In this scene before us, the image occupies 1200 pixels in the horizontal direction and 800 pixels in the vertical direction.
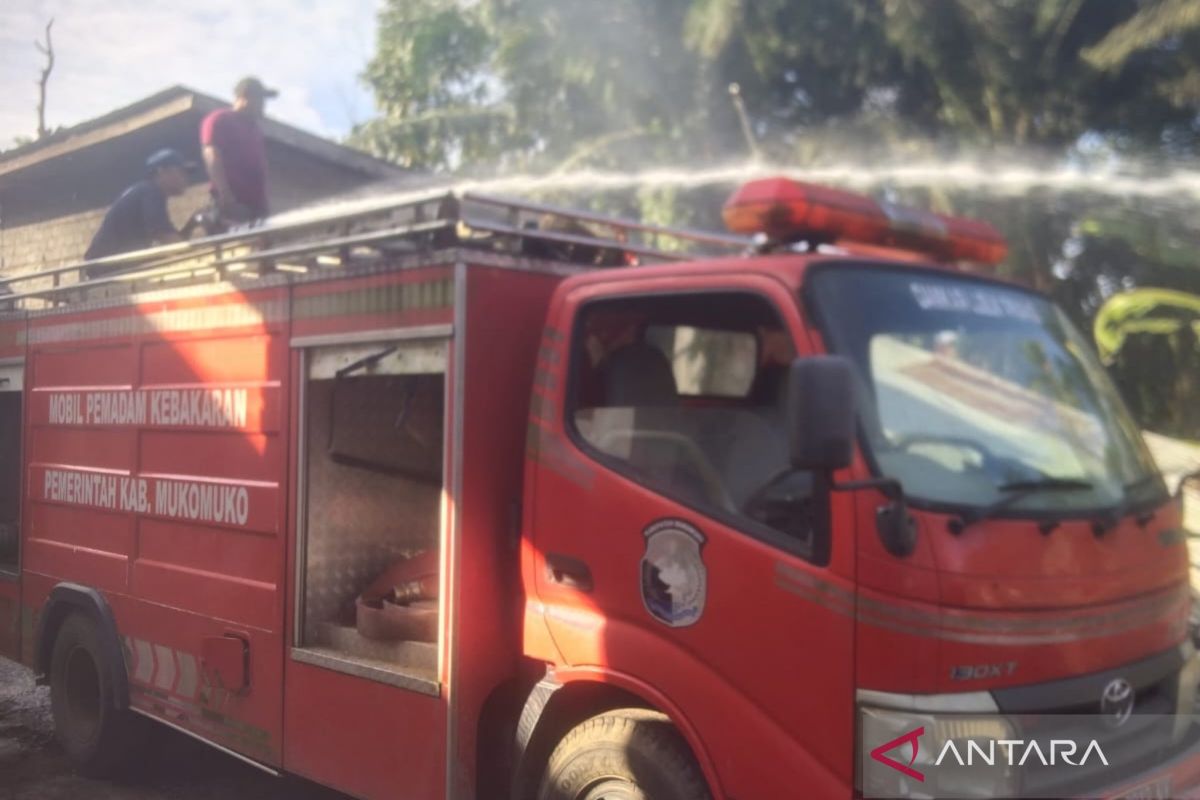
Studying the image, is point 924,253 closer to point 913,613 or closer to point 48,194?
point 913,613

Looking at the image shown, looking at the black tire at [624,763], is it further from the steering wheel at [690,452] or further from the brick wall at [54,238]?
the brick wall at [54,238]

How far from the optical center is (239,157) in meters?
7.96

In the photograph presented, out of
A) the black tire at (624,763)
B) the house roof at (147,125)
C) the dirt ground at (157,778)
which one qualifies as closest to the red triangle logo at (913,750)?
the black tire at (624,763)

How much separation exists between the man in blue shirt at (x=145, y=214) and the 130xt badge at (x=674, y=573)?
18.7ft

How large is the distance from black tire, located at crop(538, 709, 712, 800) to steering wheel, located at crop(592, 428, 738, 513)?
725mm

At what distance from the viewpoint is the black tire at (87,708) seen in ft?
20.4

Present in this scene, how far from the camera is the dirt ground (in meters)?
6.13

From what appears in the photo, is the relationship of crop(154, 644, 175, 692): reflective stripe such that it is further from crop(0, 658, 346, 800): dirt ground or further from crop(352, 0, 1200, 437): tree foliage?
crop(352, 0, 1200, 437): tree foliage

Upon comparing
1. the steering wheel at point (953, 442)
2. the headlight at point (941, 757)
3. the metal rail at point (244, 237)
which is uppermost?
the metal rail at point (244, 237)

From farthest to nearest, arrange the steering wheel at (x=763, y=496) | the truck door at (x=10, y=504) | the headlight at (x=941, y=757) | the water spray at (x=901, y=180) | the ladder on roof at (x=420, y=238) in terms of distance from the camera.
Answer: the water spray at (x=901, y=180) < the truck door at (x=10, y=504) < the ladder on roof at (x=420, y=238) < the steering wheel at (x=763, y=496) < the headlight at (x=941, y=757)

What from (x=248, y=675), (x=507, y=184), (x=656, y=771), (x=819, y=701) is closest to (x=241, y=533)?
(x=248, y=675)

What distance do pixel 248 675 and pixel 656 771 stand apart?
7.84ft

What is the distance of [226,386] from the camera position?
17.9 feet

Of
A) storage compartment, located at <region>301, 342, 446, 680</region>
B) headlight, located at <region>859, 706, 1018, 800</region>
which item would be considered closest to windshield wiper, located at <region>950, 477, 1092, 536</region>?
headlight, located at <region>859, 706, 1018, 800</region>
